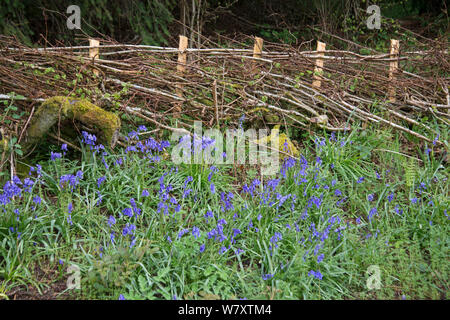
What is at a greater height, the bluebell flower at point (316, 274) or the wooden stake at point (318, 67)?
the wooden stake at point (318, 67)

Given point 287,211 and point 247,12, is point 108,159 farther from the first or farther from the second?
point 247,12

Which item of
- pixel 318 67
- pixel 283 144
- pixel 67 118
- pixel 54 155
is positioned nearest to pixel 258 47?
pixel 318 67

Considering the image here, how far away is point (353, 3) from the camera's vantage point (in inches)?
380

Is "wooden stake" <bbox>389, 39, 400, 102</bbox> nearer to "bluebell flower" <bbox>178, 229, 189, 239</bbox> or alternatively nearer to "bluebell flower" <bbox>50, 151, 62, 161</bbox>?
"bluebell flower" <bbox>178, 229, 189, 239</bbox>

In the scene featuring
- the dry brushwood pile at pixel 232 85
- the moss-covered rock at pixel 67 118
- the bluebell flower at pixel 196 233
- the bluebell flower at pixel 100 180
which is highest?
the dry brushwood pile at pixel 232 85

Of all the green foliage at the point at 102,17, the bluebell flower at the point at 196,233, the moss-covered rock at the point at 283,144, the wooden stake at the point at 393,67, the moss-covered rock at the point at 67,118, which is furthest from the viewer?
the green foliage at the point at 102,17

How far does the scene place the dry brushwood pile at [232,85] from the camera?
5160 mm

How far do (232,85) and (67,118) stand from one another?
6.59 ft

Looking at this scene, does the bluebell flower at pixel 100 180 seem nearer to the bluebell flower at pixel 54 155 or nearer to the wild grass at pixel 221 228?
the wild grass at pixel 221 228
